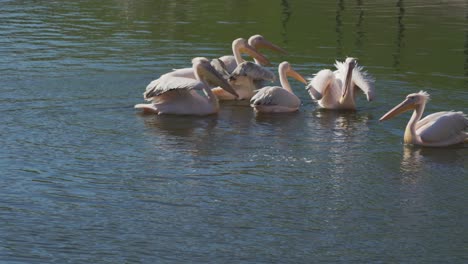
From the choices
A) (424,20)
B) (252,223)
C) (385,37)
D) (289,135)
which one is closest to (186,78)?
(289,135)

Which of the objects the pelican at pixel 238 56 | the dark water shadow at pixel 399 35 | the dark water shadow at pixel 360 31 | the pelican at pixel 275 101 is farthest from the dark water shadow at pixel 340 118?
the dark water shadow at pixel 360 31

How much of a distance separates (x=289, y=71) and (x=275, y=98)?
1.14 metres

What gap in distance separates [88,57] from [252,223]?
738 cm

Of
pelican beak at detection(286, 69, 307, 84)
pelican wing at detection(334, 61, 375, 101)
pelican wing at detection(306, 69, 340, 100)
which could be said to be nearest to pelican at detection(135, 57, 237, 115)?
pelican wing at detection(306, 69, 340, 100)

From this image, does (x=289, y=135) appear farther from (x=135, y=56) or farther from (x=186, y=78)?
(x=135, y=56)

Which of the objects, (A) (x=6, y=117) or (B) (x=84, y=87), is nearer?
(A) (x=6, y=117)

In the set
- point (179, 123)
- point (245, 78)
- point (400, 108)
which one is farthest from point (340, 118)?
point (179, 123)

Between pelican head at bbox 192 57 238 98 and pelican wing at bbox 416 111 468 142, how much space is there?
8.53ft

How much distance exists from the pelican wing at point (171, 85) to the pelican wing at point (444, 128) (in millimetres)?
2422

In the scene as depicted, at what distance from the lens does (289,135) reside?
30.9 ft

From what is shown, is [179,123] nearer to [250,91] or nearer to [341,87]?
[250,91]

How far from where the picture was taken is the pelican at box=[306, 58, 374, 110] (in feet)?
34.7

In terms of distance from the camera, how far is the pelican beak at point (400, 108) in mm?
9297

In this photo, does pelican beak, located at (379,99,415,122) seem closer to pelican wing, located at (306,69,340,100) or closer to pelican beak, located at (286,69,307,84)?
pelican wing, located at (306,69,340,100)
